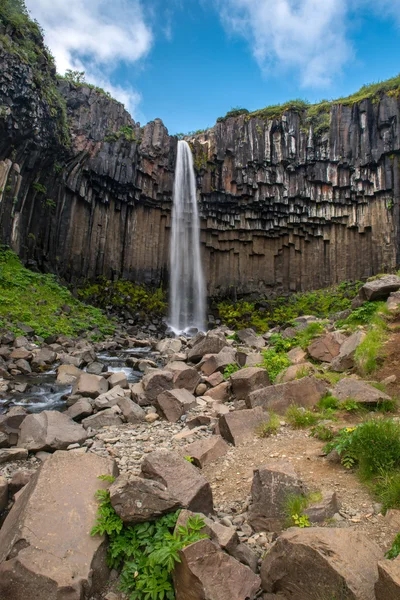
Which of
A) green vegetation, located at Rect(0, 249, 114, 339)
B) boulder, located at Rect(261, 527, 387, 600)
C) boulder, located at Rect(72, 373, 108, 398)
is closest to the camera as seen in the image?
boulder, located at Rect(261, 527, 387, 600)

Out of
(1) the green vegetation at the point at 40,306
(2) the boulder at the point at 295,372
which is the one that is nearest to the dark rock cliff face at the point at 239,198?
(1) the green vegetation at the point at 40,306

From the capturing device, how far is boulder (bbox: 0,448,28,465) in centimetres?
517

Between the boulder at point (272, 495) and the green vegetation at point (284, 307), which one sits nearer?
the boulder at point (272, 495)

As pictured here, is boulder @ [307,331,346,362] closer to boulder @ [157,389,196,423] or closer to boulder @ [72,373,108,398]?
boulder @ [157,389,196,423]

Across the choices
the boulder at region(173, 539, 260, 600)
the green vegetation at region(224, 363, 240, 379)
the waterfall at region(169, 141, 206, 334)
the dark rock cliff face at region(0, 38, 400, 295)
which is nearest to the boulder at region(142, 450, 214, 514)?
the boulder at region(173, 539, 260, 600)

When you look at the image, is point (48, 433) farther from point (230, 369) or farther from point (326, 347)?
point (326, 347)

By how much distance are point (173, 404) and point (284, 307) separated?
1967 cm

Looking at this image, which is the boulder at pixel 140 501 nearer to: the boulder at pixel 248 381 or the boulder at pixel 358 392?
the boulder at pixel 358 392

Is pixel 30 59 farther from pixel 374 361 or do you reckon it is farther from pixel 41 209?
pixel 374 361

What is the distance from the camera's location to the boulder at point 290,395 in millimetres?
5891

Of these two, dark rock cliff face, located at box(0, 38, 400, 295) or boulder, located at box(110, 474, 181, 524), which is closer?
boulder, located at box(110, 474, 181, 524)

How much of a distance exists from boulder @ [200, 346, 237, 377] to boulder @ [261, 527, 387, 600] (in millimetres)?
6698

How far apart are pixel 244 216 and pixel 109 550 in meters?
26.6

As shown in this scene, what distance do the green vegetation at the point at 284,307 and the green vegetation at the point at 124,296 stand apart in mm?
4550
